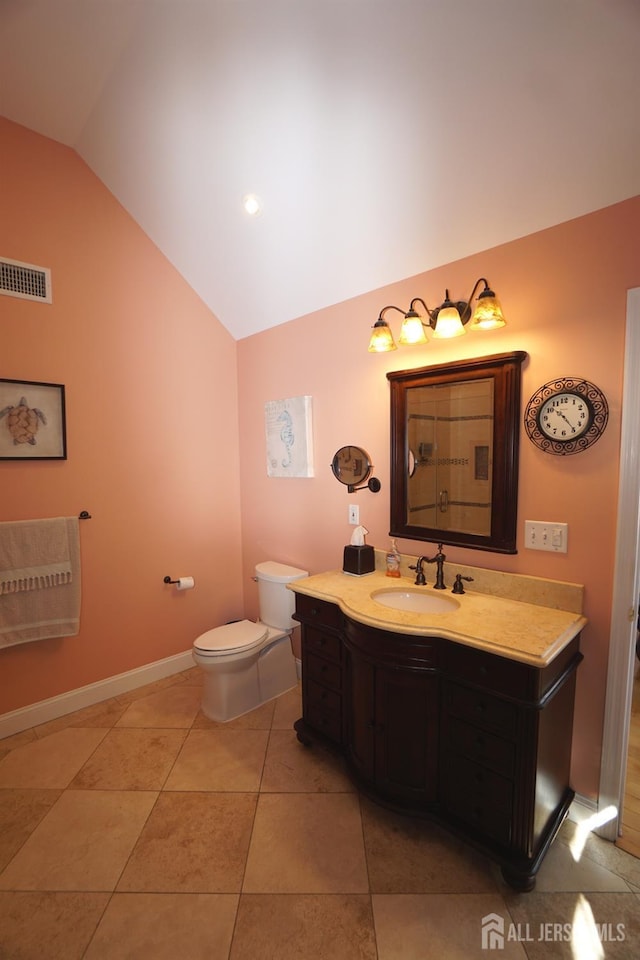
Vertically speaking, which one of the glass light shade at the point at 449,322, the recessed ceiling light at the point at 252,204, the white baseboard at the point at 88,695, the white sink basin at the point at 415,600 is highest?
the recessed ceiling light at the point at 252,204

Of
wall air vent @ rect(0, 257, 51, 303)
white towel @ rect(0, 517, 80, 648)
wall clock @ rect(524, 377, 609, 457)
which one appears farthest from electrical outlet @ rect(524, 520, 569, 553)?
wall air vent @ rect(0, 257, 51, 303)

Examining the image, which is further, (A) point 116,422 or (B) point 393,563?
(A) point 116,422

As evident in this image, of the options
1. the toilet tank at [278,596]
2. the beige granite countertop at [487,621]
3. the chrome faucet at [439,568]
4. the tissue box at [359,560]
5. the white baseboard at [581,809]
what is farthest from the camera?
the toilet tank at [278,596]

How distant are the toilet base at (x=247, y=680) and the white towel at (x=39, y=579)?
83 cm

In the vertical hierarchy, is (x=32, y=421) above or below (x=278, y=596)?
above

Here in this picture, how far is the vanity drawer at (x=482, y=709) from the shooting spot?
54.3 inches

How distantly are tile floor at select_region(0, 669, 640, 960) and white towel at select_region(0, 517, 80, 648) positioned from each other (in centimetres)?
62

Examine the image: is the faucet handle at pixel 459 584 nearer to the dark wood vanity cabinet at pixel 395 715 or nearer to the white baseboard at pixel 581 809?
the dark wood vanity cabinet at pixel 395 715

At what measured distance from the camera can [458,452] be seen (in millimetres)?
1947

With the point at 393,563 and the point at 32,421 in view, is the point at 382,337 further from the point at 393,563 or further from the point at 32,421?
the point at 32,421

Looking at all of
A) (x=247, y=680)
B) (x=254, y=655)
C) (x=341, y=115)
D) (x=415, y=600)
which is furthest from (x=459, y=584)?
(x=341, y=115)

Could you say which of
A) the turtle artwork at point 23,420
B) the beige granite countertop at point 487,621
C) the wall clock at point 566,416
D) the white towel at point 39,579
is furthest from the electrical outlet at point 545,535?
the turtle artwork at point 23,420

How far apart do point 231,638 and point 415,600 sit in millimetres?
1096

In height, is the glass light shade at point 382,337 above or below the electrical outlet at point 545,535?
above
